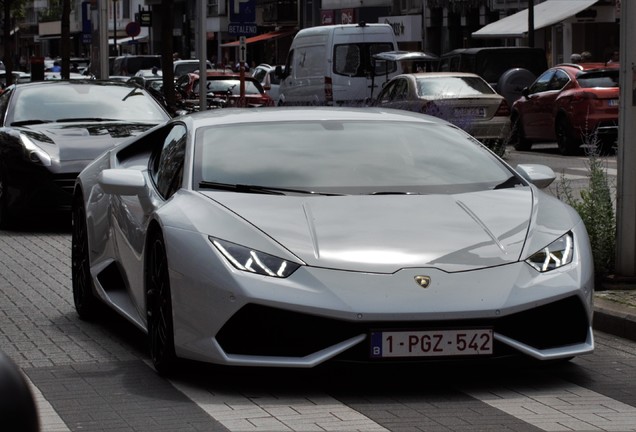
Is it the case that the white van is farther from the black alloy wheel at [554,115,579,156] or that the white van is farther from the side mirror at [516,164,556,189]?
the side mirror at [516,164,556,189]

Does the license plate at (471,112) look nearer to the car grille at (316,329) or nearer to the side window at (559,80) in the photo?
the side window at (559,80)

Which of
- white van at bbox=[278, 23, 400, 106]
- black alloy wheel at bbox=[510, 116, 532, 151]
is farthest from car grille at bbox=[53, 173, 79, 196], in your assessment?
white van at bbox=[278, 23, 400, 106]

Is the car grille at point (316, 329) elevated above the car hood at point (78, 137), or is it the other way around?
the car hood at point (78, 137)

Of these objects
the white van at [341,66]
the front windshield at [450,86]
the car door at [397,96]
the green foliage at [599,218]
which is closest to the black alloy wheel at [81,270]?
the green foliage at [599,218]

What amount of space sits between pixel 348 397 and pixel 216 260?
2.58 ft

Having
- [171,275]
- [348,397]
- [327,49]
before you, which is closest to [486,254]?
[348,397]

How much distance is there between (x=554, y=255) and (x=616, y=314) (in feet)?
5.73

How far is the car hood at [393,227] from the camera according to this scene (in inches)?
269

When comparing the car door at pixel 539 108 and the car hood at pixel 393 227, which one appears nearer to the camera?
the car hood at pixel 393 227

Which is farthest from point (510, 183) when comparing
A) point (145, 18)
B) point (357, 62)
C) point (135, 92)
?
point (145, 18)

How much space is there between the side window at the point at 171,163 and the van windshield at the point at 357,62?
86.3 ft

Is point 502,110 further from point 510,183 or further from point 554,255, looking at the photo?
point 554,255

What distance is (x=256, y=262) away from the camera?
22.2 ft

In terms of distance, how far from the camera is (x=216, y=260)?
6.80m
